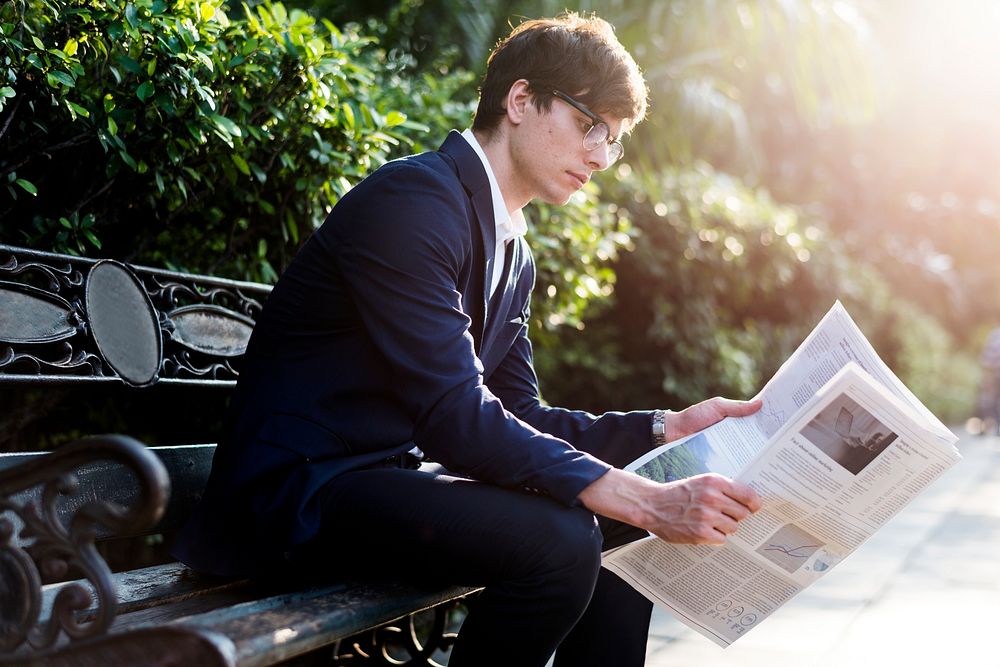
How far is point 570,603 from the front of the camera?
76.9 inches

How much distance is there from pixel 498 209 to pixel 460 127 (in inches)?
77.7

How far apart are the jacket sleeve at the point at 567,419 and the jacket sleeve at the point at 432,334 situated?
2.09 ft

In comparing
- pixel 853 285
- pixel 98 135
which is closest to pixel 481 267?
pixel 98 135

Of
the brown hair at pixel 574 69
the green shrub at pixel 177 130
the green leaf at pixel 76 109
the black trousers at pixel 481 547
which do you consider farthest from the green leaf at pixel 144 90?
the black trousers at pixel 481 547

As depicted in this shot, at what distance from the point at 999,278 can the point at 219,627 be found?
85.7 feet

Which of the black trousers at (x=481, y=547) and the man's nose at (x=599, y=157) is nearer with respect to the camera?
the black trousers at (x=481, y=547)

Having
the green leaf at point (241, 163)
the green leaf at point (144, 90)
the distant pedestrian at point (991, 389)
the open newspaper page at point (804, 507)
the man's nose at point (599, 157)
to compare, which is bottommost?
the distant pedestrian at point (991, 389)

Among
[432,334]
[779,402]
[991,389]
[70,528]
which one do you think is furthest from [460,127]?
[991,389]

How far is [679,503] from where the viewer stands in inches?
78.5

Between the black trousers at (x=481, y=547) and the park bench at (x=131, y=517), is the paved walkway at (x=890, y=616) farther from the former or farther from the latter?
the black trousers at (x=481, y=547)

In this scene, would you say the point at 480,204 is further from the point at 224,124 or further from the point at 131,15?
the point at 131,15

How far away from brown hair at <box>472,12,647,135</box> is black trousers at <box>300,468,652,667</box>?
93 cm

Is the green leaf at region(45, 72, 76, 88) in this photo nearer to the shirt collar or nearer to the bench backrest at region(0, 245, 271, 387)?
the bench backrest at region(0, 245, 271, 387)

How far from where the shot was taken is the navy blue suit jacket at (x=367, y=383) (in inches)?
80.4
